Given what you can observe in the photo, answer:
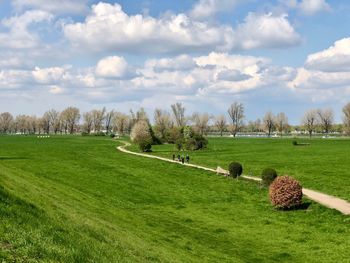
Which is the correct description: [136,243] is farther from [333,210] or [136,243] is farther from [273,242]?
[333,210]

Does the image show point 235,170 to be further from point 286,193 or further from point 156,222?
point 156,222

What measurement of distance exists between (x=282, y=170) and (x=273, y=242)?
3257 centimetres

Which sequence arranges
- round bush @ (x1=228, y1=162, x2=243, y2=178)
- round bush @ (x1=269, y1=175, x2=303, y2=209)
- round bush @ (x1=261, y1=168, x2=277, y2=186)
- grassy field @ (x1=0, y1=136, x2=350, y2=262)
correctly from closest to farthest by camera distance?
grassy field @ (x1=0, y1=136, x2=350, y2=262) → round bush @ (x1=269, y1=175, x2=303, y2=209) → round bush @ (x1=261, y1=168, x2=277, y2=186) → round bush @ (x1=228, y1=162, x2=243, y2=178)

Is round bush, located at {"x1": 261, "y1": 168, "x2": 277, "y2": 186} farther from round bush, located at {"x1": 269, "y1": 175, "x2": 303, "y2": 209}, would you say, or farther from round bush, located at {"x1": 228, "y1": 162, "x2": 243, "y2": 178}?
round bush, located at {"x1": 269, "y1": 175, "x2": 303, "y2": 209}

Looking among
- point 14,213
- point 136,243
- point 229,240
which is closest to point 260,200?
point 229,240

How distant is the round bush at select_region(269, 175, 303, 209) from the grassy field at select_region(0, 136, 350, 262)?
35.6 inches

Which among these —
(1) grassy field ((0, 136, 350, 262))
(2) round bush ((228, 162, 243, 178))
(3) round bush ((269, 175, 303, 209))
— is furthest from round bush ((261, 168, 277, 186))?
(3) round bush ((269, 175, 303, 209))

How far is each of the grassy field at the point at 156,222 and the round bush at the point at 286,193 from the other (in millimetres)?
904

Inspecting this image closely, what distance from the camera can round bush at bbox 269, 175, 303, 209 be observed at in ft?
112

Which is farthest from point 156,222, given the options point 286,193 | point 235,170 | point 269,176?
point 235,170

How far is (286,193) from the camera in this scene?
1342 inches

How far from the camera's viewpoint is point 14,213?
1438cm

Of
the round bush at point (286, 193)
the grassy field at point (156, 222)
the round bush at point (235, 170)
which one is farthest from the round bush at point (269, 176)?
the round bush at point (286, 193)

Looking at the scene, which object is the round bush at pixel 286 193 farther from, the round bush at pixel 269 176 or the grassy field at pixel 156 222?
the round bush at pixel 269 176
